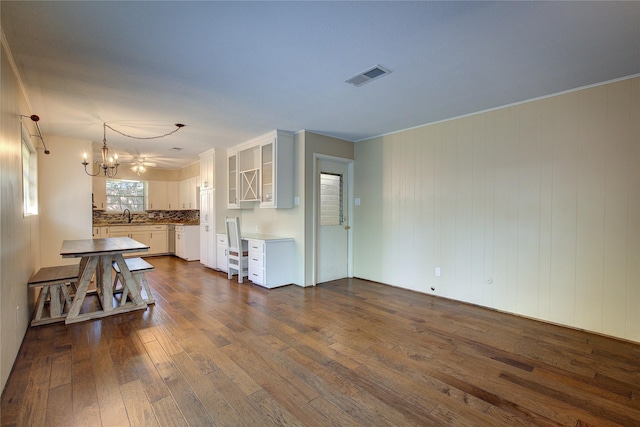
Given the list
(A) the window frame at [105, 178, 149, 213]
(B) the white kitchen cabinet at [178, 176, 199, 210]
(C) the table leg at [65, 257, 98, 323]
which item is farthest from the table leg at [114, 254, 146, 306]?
(A) the window frame at [105, 178, 149, 213]

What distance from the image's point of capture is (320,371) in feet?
7.35

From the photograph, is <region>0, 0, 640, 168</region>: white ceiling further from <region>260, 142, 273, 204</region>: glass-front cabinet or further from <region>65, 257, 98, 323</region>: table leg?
<region>65, 257, 98, 323</region>: table leg

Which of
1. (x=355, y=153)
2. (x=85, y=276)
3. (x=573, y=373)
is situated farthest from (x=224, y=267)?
(x=573, y=373)

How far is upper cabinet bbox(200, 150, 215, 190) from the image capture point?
598cm

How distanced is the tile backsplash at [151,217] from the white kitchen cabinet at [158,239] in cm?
54

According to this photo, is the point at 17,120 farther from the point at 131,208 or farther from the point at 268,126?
the point at 131,208

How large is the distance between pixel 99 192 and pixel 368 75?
25.6 feet

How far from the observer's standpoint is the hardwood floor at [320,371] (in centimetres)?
178

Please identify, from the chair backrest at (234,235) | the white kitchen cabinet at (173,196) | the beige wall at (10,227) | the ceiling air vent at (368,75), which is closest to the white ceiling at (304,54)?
the ceiling air vent at (368,75)

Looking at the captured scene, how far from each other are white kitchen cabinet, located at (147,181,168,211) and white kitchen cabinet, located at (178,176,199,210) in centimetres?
44

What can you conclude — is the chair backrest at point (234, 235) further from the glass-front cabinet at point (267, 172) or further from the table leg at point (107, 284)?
the table leg at point (107, 284)

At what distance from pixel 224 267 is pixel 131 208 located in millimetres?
4539

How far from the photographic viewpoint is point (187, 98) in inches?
127

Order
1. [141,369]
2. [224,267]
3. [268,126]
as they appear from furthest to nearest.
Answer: [224,267] → [268,126] → [141,369]
